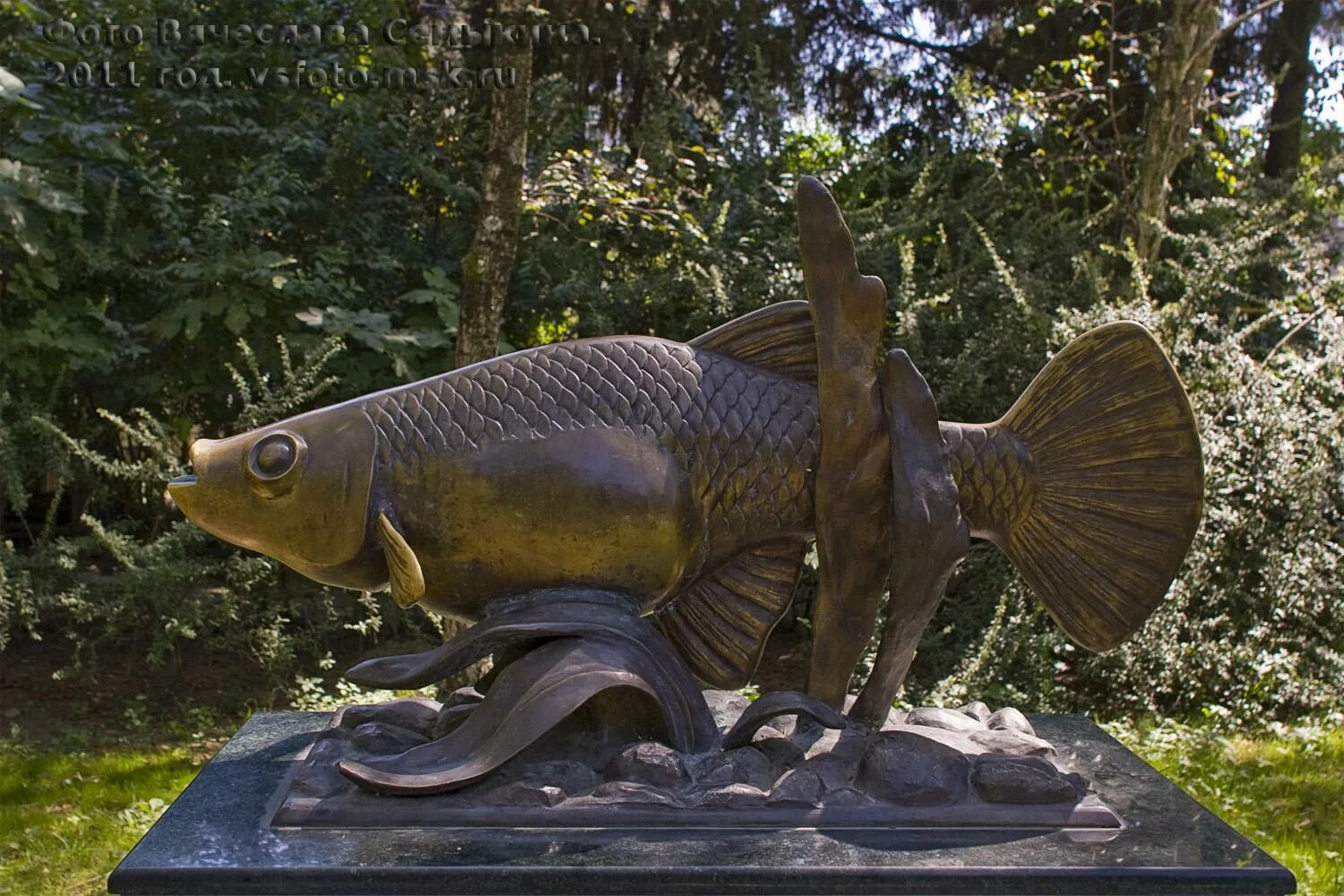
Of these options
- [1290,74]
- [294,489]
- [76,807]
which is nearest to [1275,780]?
[294,489]

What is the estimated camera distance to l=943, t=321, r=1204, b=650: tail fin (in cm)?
259

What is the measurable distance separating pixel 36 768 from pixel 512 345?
3146 mm

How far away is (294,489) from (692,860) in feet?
3.44

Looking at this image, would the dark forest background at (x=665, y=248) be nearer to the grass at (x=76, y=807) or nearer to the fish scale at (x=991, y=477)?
the grass at (x=76, y=807)

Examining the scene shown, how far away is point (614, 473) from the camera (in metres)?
2.55

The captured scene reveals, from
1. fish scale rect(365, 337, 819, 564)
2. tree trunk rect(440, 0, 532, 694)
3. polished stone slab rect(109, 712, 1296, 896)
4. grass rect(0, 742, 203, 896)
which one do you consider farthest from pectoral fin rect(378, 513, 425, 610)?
tree trunk rect(440, 0, 532, 694)

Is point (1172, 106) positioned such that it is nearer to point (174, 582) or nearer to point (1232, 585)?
point (1232, 585)

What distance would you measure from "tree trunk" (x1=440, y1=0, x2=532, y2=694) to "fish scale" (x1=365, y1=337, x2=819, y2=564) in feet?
8.30

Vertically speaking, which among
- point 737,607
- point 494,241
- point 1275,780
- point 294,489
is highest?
point 494,241

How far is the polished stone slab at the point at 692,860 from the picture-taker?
2100 mm

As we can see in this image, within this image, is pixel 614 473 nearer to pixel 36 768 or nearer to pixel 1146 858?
pixel 1146 858

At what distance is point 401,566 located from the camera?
8.26 feet

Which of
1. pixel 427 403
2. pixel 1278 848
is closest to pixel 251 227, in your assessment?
pixel 427 403

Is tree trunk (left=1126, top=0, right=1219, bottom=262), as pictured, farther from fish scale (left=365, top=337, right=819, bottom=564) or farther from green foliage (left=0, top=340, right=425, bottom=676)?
fish scale (left=365, top=337, right=819, bottom=564)
